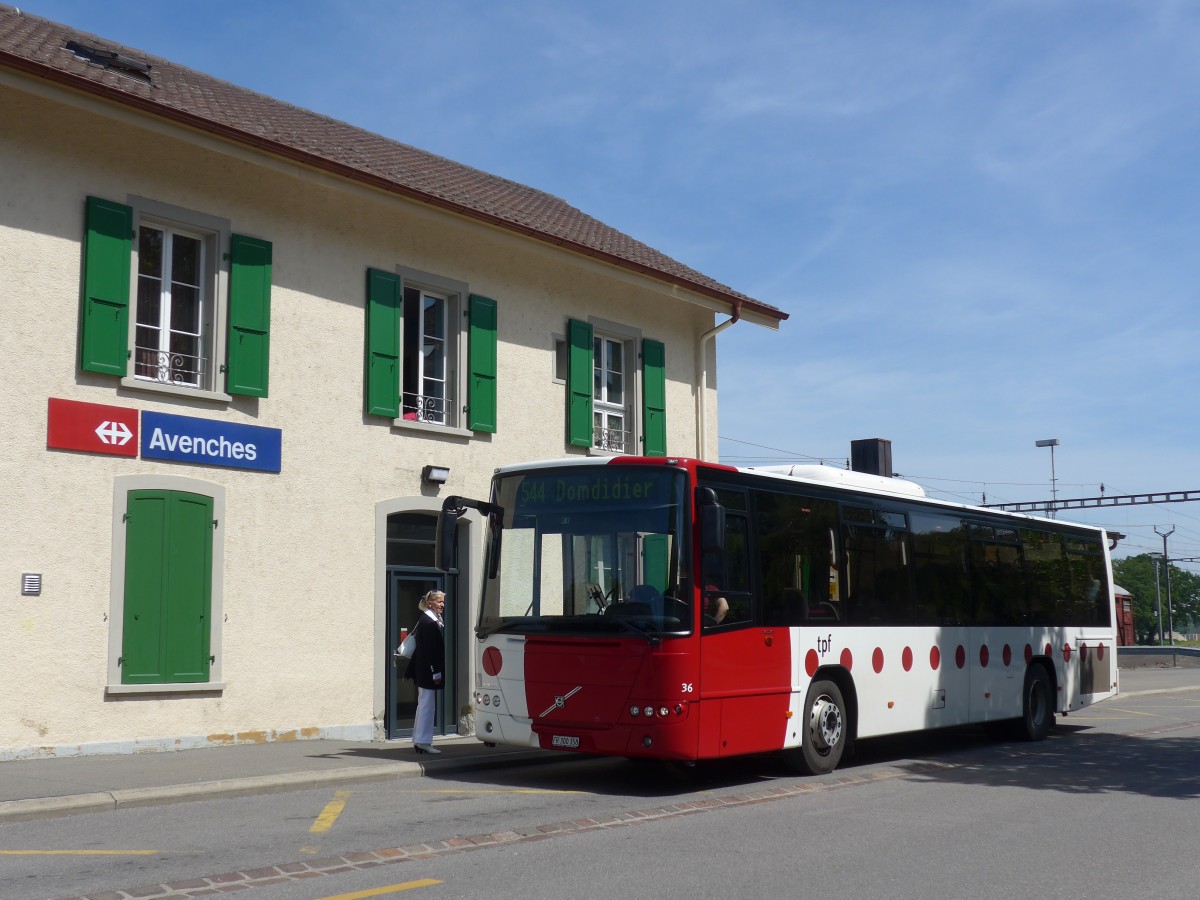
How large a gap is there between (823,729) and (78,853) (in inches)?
267

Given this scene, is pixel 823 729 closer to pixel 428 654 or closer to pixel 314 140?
pixel 428 654

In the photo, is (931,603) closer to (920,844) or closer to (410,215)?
(920,844)

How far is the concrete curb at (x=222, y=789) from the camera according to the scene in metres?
9.37

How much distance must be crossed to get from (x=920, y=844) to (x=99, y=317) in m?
9.22

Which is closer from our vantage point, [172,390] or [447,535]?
[447,535]

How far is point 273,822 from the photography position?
9.10m

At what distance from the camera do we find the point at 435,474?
16375mm

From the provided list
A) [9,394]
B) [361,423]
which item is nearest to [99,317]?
[9,394]

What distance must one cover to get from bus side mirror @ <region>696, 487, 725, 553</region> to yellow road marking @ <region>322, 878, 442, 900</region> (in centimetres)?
423

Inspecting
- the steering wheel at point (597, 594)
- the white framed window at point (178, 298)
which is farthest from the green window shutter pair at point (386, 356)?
the steering wheel at point (597, 594)

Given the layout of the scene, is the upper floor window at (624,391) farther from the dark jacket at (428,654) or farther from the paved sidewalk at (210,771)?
the paved sidewalk at (210,771)

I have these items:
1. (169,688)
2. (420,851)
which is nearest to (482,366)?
(169,688)

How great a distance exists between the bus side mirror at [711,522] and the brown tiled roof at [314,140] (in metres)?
6.62

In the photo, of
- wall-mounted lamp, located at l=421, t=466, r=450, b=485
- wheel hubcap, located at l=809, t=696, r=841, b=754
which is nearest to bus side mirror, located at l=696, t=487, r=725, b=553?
wheel hubcap, located at l=809, t=696, r=841, b=754
